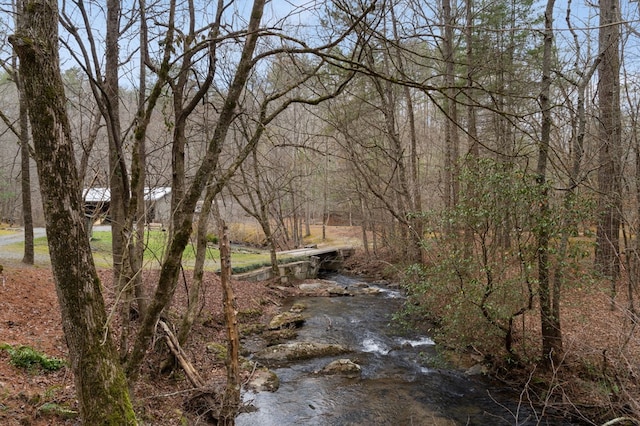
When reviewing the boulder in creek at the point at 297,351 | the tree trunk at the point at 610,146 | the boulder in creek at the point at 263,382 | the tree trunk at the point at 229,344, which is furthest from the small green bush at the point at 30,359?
the tree trunk at the point at 610,146

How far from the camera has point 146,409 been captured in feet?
17.1

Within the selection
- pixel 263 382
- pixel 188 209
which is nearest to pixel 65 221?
pixel 188 209

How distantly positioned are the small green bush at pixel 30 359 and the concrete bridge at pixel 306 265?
32.5ft

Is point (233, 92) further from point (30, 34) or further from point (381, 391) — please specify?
point (381, 391)

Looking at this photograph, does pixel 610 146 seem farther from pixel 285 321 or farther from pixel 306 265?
pixel 306 265

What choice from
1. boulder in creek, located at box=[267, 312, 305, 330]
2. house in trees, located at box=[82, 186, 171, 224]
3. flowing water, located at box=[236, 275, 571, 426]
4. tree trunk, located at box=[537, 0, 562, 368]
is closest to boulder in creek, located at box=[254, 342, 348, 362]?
flowing water, located at box=[236, 275, 571, 426]

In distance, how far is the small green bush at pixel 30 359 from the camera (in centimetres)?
527

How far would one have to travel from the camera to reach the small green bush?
527 centimetres

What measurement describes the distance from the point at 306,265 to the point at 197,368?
12363mm

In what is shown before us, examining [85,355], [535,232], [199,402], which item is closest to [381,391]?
[199,402]

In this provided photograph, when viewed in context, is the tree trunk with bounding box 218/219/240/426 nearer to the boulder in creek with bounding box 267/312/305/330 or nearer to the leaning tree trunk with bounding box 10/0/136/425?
the leaning tree trunk with bounding box 10/0/136/425

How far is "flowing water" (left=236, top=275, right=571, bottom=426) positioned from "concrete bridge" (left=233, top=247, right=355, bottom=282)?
674cm

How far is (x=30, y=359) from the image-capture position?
5375mm

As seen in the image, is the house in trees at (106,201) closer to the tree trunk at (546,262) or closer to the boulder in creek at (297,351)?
the boulder in creek at (297,351)
